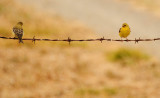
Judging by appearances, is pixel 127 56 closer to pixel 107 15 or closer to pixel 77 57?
pixel 77 57

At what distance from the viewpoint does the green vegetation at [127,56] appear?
14.1 metres

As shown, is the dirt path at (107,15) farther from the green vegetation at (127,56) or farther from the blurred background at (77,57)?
the green vegetation at (127,56)

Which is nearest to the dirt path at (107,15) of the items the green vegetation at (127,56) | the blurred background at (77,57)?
the blurred background at (77,57)

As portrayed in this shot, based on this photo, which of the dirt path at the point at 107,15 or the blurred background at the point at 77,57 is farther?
the dirt path at the point at 107,15

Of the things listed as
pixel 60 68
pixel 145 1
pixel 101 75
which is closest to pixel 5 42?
pixel 60 68

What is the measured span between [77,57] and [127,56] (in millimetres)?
1847

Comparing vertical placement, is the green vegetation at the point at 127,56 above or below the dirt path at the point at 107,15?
below

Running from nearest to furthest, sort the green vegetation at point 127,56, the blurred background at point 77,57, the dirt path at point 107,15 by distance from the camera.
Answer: the blurred background at point 77,57
the green vegetation at point 127,56
the dirt path at point 107,15

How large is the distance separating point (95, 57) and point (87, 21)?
525 cm

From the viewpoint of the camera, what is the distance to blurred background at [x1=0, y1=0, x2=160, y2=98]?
12.0 meters

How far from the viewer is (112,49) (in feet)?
50.2

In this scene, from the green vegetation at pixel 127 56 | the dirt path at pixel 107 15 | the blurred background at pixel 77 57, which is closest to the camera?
the blurred background at pixel 77 57

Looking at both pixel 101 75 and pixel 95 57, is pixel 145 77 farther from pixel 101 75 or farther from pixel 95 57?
pixel 95 57

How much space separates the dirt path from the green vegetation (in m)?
1.51
